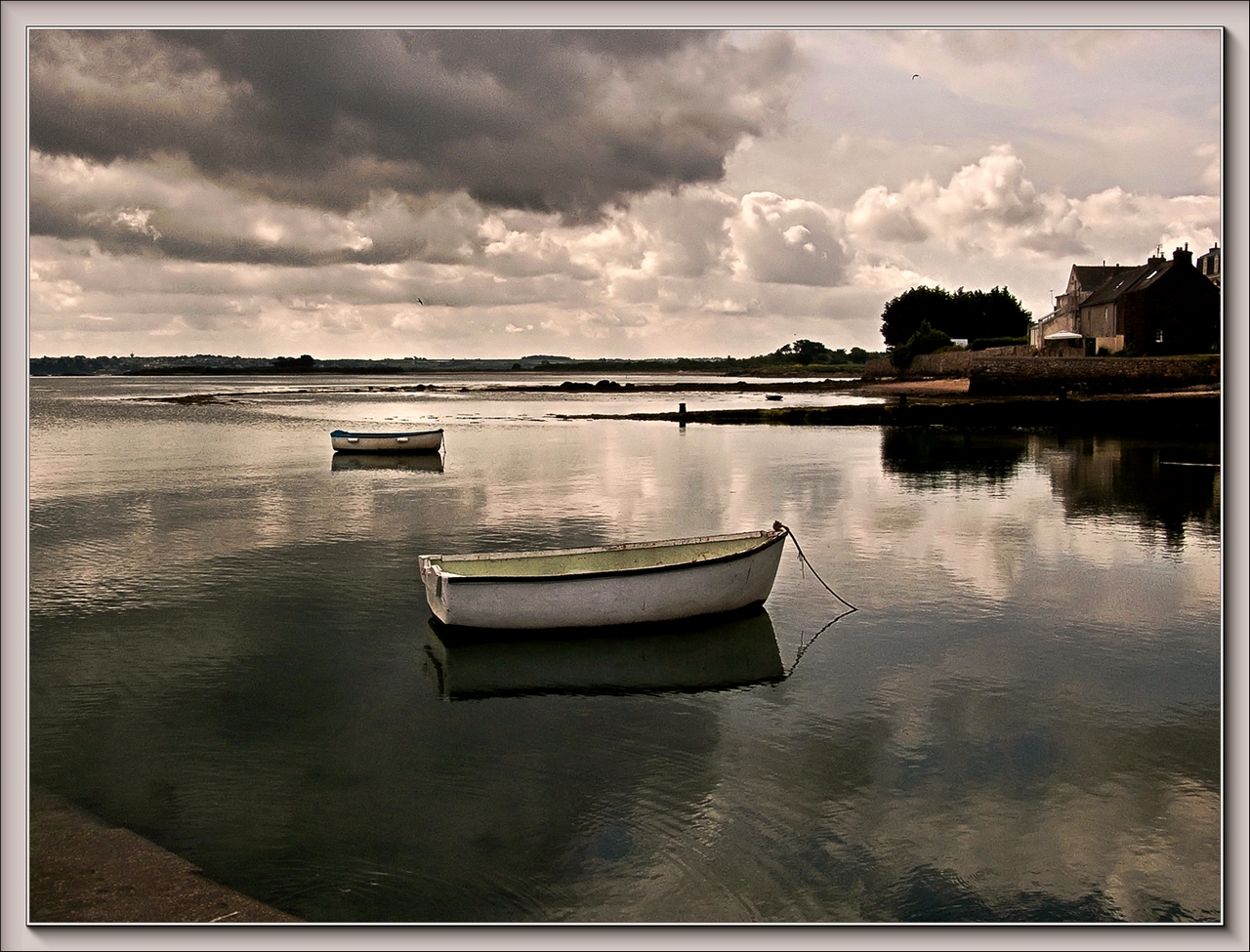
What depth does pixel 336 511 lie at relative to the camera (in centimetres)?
1917

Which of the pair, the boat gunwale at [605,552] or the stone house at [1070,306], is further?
the stone house at [1070,306]

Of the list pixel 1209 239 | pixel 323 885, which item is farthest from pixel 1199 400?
pixel 323 885

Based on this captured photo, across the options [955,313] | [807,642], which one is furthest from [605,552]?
[955,313]

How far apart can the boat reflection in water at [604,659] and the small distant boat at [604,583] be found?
0.59ft

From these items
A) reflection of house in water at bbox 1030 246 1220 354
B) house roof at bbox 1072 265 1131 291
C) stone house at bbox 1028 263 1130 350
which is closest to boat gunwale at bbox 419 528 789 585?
reflection of house in water at bbox 1030 246 1220 354

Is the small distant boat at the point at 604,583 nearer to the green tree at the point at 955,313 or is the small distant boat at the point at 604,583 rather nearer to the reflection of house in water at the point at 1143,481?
the reflection of house in water at the point at 1143,481

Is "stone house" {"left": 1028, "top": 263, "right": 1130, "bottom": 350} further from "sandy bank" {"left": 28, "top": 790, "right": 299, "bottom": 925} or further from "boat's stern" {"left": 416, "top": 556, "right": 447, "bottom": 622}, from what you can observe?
"sandy bank" {"left": 28, "top": 790, "right": 299, "bottom": 925}

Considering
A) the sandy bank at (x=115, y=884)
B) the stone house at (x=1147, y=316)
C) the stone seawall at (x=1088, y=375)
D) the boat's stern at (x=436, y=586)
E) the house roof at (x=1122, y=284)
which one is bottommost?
the sandy bank at (x=115, y=884)

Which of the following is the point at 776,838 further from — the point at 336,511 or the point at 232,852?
the point at 336,511

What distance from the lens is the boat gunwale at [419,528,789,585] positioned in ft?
31.4

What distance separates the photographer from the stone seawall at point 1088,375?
3412 cm

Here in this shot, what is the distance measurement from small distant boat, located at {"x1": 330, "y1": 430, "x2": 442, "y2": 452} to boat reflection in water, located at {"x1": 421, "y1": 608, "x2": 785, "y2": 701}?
20.6m

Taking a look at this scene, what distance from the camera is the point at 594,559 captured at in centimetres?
1088

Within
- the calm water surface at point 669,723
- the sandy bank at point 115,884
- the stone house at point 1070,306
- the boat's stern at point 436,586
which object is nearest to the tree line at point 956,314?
the stone house at point 1070,306
